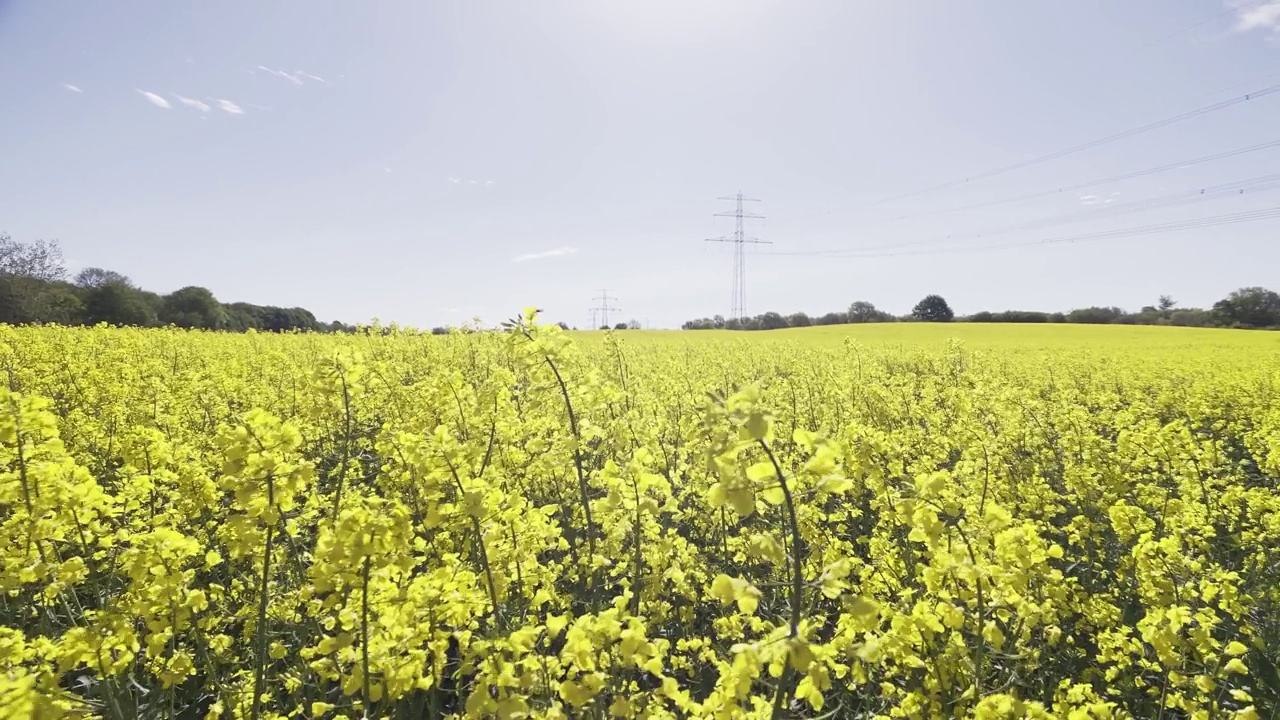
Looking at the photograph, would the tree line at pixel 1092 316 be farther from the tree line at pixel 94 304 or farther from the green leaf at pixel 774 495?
the green leaf at pixel 774 495

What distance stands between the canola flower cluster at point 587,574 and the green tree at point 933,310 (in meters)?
72.6

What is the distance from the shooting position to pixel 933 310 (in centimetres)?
7288

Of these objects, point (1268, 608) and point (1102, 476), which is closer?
point (1268, 608)

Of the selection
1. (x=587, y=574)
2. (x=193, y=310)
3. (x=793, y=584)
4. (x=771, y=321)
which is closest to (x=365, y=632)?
(x=793, y=584)

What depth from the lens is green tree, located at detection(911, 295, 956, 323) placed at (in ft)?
235

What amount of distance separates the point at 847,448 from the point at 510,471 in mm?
3013

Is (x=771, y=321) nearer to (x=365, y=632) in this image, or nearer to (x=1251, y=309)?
(x=1251, y=309)

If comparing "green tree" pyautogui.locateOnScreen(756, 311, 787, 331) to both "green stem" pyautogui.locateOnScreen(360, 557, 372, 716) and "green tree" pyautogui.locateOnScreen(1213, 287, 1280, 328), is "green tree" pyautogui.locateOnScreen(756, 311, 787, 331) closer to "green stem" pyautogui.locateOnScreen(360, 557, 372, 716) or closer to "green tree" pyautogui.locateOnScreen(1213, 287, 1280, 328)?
"green tree" pyautogui.locateOnScreen(1213, 287, 1280, 328)

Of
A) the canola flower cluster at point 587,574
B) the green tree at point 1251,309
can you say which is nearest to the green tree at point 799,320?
the green tree at point 1251,309

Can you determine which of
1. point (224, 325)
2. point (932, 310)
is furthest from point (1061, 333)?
point (224, 325)

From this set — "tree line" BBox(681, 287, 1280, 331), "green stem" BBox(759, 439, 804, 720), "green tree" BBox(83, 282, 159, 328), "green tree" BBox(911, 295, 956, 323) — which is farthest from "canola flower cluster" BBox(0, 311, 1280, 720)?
"green tree" BBox(911, 295, 956, 323)

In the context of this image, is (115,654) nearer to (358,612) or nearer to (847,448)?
(358,612)

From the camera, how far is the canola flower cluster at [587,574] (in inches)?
80.4

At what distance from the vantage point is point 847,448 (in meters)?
3.75
